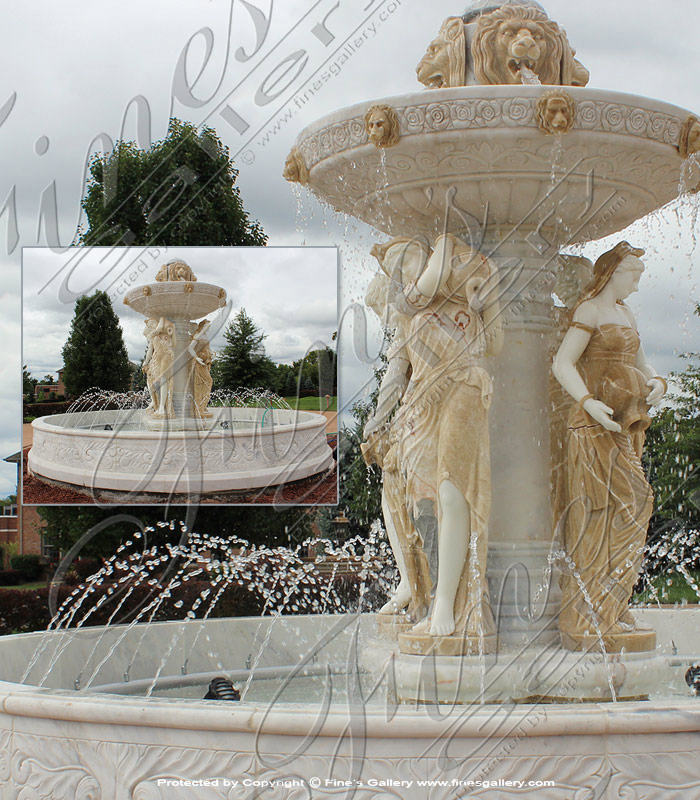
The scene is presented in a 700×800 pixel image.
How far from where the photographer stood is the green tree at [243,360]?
17891 millimetres

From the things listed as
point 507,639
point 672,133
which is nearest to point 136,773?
point 507,639

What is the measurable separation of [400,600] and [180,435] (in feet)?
32.0

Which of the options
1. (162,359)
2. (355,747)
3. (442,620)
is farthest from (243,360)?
(355,747)

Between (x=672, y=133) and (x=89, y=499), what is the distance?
503 inches

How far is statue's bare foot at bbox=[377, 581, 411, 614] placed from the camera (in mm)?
5719

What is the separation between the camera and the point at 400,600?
575cm

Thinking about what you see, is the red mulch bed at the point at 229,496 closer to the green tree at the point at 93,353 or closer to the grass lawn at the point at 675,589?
the green tree at the point at 93,353

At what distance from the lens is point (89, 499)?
16.0 meters

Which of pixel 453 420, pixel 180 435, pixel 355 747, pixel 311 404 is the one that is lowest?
pixel 355 747

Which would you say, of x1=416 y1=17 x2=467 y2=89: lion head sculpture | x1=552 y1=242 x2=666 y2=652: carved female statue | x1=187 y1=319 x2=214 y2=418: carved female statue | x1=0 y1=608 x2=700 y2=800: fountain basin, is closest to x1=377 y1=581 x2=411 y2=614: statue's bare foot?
x1=552 y1=242 x2=666 y2=652: carved female statue

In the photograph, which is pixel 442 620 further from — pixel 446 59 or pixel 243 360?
pixel 243 360

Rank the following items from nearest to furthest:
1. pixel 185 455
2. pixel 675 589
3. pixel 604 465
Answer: pixel 604 465 → pixel 185 455 → pixel 675 589

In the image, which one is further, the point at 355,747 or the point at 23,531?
the point at 23,531

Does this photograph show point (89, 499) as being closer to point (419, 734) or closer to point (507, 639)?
point (507, 639)
